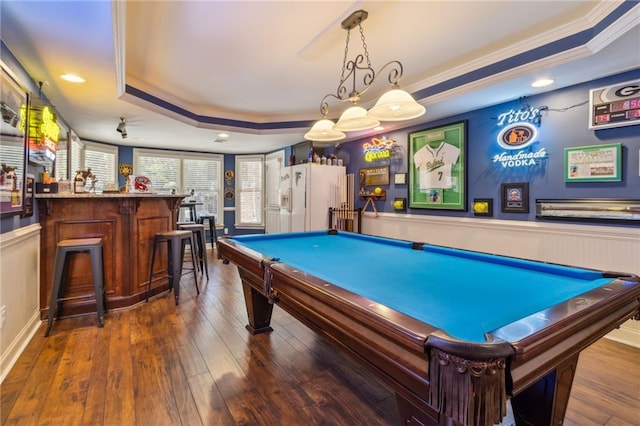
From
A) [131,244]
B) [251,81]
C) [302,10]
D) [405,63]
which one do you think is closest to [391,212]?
[405,63]

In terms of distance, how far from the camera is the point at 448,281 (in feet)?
5.10

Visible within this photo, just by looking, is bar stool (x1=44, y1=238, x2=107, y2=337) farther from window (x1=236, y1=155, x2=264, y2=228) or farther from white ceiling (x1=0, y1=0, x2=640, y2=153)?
window (x1=236, y1=155, x2=264, y2=228)

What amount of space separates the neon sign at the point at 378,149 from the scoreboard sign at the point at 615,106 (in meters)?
2.37

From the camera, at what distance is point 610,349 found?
8.19 feet

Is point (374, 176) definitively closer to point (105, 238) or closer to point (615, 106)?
point (615, 106)

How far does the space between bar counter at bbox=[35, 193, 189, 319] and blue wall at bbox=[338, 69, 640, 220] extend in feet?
11.9

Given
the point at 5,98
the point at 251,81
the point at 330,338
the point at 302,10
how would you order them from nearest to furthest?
the point at 330,338, the point at 5,98, the point at 302,10, the point at 251,81

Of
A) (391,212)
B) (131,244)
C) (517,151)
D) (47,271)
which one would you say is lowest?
(47,271)

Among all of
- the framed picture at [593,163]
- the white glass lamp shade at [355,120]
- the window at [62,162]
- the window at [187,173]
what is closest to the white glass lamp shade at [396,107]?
the white glass lamp shade at [355,120]

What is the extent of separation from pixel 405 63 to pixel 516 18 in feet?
3.34

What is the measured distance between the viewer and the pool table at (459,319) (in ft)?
2.61

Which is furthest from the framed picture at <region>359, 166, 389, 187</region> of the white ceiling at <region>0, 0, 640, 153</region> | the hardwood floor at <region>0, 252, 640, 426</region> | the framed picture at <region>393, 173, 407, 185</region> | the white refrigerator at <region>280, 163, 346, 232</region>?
the hardwood floor at <region>0, 252, 640, 426</region>

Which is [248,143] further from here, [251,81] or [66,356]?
[66,356]

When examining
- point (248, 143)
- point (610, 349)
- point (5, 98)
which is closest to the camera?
point (5, 98)
